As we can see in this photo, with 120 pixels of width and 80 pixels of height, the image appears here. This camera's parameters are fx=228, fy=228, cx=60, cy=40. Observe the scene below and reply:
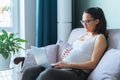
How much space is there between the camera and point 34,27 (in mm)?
3453

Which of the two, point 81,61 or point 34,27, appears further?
point 34,27

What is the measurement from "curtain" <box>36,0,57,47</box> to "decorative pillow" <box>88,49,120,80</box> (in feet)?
5.03

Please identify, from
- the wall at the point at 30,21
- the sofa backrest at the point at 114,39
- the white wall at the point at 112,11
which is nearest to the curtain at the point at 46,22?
the wall at the point at 30,21

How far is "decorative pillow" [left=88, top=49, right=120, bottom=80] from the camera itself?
1.63m

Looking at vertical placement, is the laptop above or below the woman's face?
below

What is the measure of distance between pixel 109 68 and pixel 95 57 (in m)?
0.27

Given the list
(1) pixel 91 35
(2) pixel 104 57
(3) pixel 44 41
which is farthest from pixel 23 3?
(2) pixel 104 57

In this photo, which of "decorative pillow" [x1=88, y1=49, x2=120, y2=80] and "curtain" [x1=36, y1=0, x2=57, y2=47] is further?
"curtain" [x1=36, y1=0, x2=57, y2=47]

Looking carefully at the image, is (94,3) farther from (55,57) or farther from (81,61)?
(81,61)

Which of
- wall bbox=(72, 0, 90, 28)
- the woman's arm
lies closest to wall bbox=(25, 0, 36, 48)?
wall bbox=(72, 0, 90, 28)

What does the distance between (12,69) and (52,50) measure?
0.51 m

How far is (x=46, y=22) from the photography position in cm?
323

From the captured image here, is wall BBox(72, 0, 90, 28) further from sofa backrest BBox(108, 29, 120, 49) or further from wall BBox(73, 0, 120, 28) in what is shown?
sofa backrest BBox(108, 29, 120, 49)

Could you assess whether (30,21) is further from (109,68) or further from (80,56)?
(109,68)
